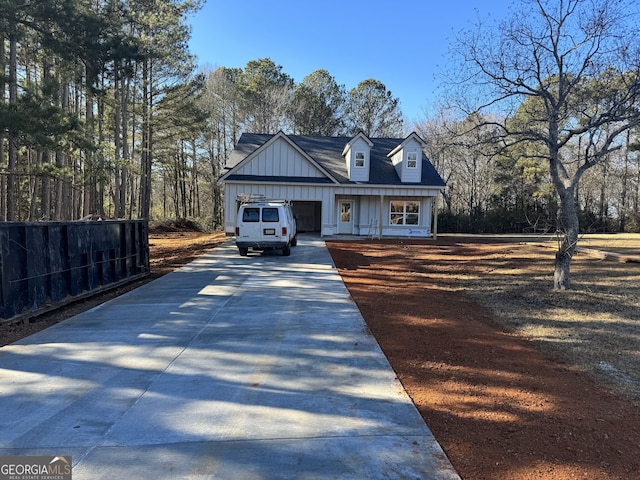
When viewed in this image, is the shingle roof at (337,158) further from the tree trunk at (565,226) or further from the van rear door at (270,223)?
the tree trunk at (565,226)

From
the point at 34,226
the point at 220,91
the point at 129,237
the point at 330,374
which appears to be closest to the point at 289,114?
the point at 220,91

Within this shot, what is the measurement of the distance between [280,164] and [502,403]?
2188 centimetres

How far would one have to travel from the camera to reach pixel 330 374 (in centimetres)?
504

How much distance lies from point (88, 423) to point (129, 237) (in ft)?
27.8

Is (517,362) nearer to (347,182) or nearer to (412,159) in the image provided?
(347,182)

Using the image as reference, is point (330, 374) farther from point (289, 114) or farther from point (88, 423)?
point (289, 114)

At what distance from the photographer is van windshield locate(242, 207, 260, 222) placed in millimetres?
15477

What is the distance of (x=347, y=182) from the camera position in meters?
25.8

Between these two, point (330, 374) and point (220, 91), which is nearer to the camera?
point (330, 374)

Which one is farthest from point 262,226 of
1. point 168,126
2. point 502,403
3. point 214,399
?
point 168,126

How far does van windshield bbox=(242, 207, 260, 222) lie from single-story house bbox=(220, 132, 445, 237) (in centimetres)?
757

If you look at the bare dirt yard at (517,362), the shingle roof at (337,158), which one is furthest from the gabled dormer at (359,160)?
the bare dirt yard at (517,362)

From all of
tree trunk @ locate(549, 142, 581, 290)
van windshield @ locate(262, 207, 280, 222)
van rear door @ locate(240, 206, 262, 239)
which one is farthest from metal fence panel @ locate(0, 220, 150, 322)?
tree trunk @ locate(549, 142, 581, 290)

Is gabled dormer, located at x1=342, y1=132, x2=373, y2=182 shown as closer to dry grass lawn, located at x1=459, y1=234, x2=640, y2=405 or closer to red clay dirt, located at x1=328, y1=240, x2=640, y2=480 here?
dry grass lawn, located at x1=459, y1=234, x2=640, y2=405
